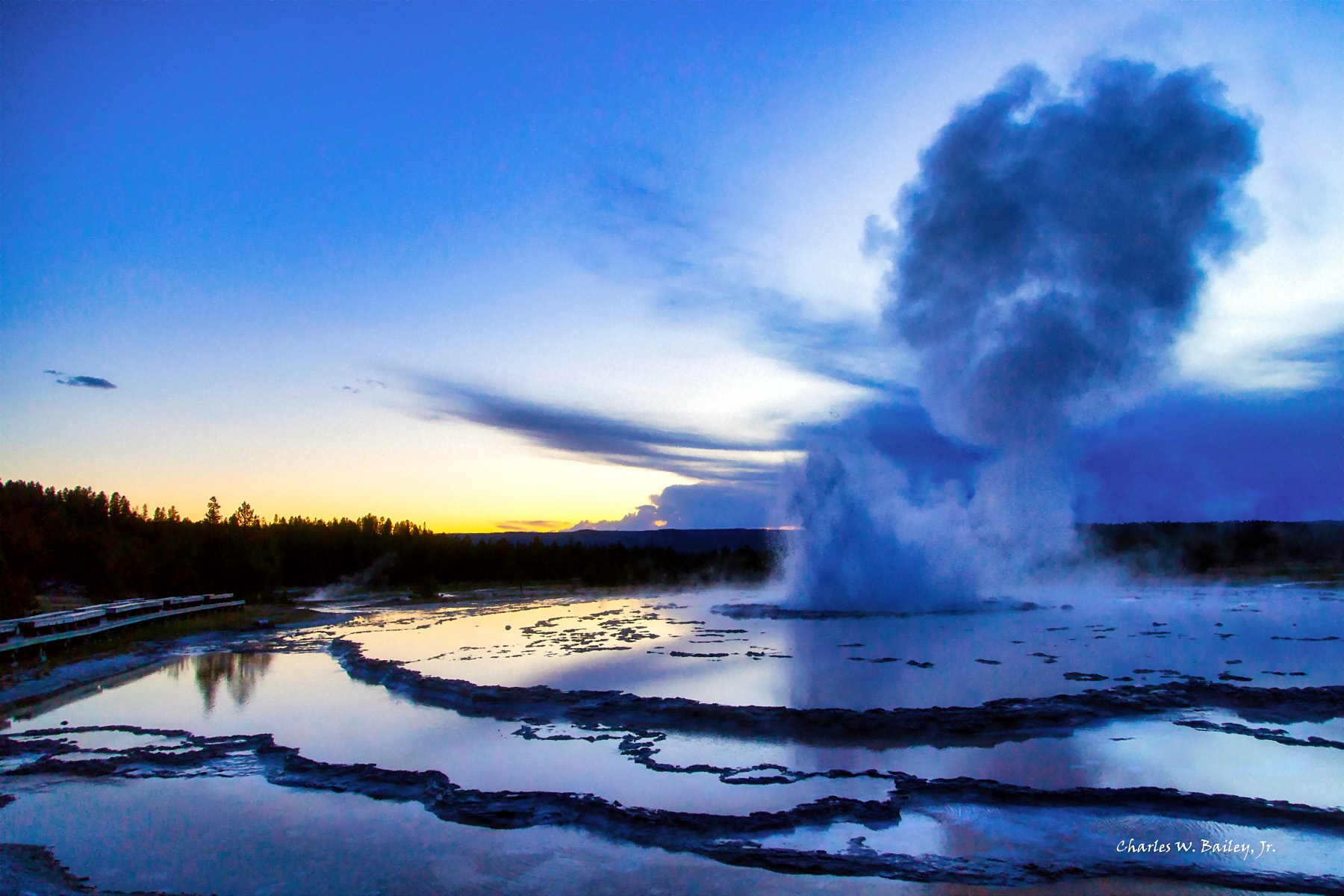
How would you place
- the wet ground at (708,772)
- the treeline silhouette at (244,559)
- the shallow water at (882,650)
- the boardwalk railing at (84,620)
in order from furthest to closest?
the treeline silhouette at (244,559), the boardwalk railing at (84,620), the shallow water at (882,650), the wet ground at (708,772)

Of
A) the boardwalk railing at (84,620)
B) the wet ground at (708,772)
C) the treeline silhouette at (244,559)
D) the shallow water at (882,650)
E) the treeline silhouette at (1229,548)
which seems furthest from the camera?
the treeline silhouette at (1229,548)

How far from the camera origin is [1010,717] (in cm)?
952

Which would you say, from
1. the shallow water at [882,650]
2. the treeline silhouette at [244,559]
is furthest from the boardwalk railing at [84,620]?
the shallow water at [882,650]

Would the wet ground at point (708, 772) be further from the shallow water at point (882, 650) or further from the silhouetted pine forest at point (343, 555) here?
the silhouetted pine forest at point (343, 555)

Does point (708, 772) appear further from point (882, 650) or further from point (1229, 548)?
point (1229, 548)

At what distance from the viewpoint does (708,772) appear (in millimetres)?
7973

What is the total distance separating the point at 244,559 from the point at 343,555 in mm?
23704

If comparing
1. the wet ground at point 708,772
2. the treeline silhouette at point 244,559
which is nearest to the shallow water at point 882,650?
the wet ground at point 708,772

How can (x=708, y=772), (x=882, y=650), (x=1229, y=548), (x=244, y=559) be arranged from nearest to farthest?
(x=708, y=772) < (x=882, y=650) < (x=244, y=559) < (x=1229, y=548)

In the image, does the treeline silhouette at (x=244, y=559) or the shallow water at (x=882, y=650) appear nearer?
the shallow water at (x=882, y=650)

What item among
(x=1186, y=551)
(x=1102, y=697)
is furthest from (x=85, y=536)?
(x=1186, y=551)

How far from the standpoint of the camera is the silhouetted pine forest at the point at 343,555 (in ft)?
107

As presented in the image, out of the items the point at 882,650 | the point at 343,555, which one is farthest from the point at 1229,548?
the point at 343,555

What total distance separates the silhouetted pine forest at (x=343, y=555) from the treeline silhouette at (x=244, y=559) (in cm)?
10
